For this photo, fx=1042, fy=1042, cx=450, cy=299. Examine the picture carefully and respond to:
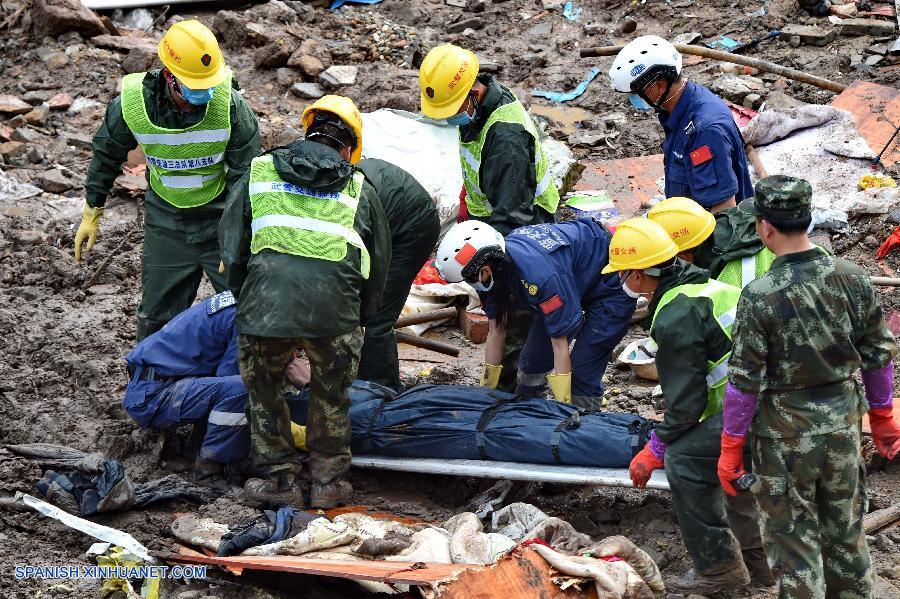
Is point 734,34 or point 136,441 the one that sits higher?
point 734,34

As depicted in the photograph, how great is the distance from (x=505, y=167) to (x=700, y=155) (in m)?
1.06

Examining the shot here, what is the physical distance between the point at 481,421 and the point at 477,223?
38.9 inches

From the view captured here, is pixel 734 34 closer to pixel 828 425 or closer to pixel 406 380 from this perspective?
pixel 406 380

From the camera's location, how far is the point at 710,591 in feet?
14.3

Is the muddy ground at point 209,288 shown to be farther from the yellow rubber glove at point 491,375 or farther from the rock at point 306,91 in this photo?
the yellow rubber glove at point 491,375

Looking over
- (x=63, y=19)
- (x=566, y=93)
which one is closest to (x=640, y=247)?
(x=566, y=93)

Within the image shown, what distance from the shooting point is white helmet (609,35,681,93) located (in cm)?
570

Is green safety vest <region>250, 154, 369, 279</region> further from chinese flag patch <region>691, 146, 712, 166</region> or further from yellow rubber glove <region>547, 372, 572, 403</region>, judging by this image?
chinese flag patch <region>691, 146, 712, 166</region>

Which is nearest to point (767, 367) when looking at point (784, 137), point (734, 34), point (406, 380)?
point (406, 380)

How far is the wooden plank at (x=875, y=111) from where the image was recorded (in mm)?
8367

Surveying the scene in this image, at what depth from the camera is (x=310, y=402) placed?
505 cm

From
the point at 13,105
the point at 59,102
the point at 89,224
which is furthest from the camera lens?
the point at 59,102

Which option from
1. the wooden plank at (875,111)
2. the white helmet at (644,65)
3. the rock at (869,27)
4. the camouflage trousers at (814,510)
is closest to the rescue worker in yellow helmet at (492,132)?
the white helmet at (644,65)

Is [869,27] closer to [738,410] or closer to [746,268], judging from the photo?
[746,268]
